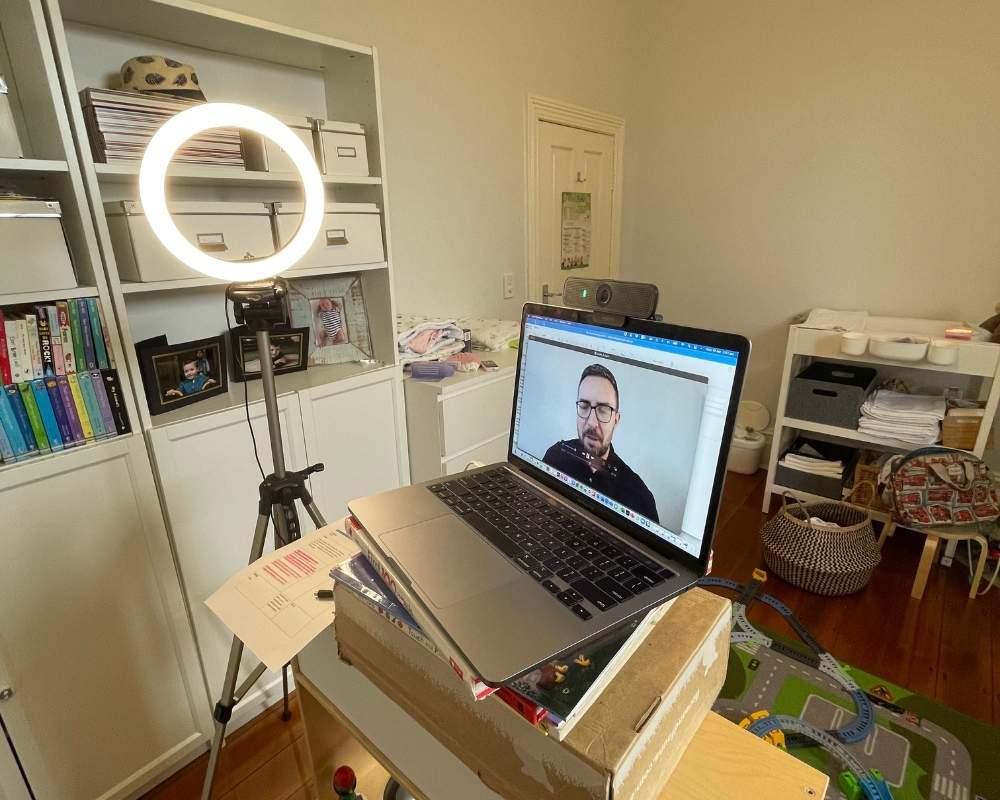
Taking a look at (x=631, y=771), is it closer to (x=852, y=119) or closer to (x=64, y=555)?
(x=64, y=555)

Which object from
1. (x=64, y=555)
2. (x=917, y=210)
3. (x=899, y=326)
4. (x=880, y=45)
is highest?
(x=880, y=45)

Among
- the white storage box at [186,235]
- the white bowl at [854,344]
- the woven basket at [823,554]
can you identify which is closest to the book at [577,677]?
the white storage box at [186,235]

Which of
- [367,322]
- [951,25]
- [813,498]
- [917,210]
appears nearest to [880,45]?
[951,25]

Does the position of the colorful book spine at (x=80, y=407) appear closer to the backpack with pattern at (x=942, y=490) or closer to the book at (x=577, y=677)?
the book at (x=577, y=677)

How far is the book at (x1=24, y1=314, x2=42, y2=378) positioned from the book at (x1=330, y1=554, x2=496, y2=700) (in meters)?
0.91

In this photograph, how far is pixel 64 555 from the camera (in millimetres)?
1209

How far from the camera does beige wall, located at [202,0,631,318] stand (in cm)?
208

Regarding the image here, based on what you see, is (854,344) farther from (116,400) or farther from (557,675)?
(116,400)

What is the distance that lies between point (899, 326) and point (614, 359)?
2.55 metres

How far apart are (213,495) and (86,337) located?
0.48 m

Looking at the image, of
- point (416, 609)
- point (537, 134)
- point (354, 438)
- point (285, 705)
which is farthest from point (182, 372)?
point (537, 134)

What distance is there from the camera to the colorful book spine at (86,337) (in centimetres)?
117

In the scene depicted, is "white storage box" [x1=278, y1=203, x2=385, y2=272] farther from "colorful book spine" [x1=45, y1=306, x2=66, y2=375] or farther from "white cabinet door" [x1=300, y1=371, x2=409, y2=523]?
"colorful book spine" [x1=45, y1=306, x2=66, y2=375]

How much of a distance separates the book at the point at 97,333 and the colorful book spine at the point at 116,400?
21mm
